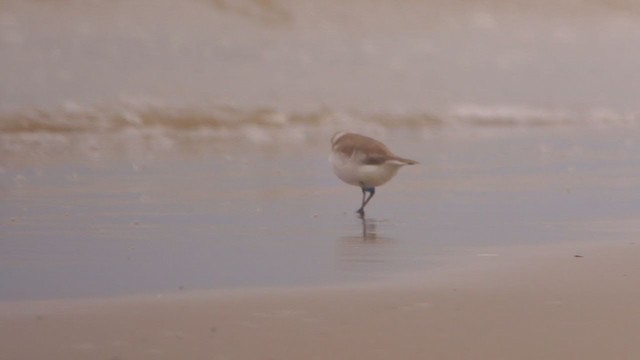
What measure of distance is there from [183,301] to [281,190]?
3677 millimetres

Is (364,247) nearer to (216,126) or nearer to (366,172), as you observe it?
(366,172)

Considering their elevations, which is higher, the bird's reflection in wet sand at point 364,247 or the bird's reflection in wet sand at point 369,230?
the bird's reflection in wet sand at point 369,230

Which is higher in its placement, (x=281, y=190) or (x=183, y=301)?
(x=281, y=190)

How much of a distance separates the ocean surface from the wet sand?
1.13 feet

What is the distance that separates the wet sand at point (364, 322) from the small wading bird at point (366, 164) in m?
2.42

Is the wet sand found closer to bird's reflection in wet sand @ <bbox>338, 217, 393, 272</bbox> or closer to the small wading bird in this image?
bird's reflection in wet sand @ <bbox>338, 217, 393, 272</bbox>

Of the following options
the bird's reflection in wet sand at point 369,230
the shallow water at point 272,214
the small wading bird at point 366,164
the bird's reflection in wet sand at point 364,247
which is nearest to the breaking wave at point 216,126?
the shallow water at point 272,214

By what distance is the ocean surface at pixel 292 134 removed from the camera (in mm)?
6531

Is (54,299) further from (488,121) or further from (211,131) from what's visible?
(488,121)

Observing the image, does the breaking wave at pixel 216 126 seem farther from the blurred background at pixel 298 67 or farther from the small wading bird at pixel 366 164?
the small wading bird at pixel 366 164

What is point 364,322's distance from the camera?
16.0 feet

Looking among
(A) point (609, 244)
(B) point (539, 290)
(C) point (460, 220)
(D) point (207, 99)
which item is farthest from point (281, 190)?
(D) point (207, 99)

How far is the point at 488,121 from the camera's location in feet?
48.1

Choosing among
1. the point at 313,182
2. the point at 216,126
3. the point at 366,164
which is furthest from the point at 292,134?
the point at 366,164
